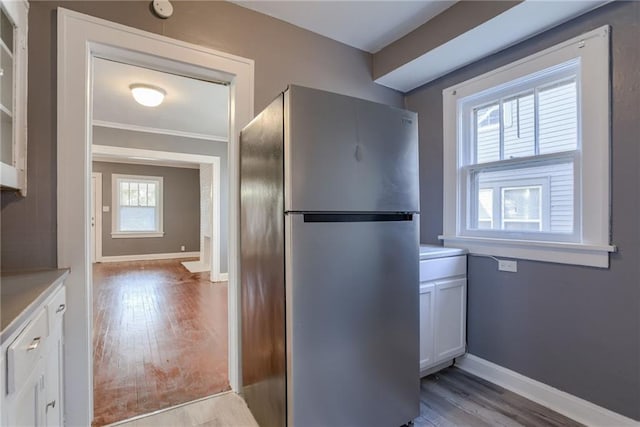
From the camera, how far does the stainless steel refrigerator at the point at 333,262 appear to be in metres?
1.29

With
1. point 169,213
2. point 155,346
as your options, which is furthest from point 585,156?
point 169,213

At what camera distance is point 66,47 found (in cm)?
150

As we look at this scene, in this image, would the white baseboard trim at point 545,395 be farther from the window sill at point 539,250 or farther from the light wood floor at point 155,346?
the light wood floor at point 155,346

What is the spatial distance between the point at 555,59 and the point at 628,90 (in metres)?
0.42

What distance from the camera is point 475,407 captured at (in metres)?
1.81

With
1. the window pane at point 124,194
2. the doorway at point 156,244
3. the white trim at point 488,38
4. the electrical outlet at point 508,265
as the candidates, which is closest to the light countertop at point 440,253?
the electrical outlet at point 508,265

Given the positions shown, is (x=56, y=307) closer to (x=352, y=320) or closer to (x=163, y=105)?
(x=352, y=320)

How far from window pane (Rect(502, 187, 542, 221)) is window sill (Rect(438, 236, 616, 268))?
188 mm

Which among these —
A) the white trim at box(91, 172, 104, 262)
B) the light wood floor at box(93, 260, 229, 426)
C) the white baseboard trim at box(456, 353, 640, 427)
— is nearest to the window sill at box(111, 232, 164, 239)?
the white trim at box(91, 172, 104, 262)

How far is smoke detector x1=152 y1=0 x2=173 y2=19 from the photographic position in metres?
1.68

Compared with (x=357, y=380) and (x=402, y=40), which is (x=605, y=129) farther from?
(x=357, y=380)

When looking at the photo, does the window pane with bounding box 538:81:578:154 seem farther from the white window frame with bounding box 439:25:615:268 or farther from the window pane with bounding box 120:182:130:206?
the window pane with bounding box 120:182:130:206

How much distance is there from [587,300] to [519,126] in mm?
1130

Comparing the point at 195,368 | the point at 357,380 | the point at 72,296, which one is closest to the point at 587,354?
the point at 357,380
